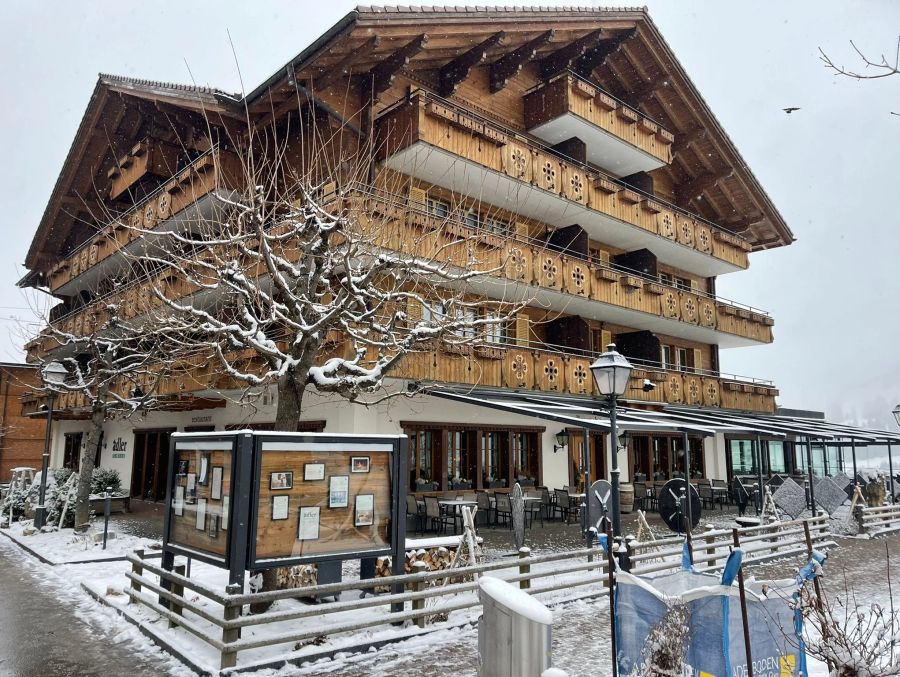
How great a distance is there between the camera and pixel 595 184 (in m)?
20.0

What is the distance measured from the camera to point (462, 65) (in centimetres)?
1861

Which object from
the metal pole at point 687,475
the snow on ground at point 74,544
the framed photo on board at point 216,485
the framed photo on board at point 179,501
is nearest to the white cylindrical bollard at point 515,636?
the metal pole at point 687,475

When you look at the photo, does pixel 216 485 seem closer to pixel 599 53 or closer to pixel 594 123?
pixel 594 123

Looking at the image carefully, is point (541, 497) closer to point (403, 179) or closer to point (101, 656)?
point (403, 179)

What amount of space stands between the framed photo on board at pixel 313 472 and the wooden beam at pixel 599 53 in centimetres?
1944

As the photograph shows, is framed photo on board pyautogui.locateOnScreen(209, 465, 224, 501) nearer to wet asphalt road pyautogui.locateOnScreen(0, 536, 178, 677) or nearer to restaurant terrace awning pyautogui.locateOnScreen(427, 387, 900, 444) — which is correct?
wet asphalt road pyautogui.locateOnScreen(0, 536, 178, 677)

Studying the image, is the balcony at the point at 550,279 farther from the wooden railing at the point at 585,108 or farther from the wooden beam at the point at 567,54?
the wooden beam at the point at 567,54

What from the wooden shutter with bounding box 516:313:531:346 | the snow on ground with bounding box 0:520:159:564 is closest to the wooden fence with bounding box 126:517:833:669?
the snow on ground with bounding box 0:520:159:564

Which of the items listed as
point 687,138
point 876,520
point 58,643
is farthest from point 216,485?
point 687,138

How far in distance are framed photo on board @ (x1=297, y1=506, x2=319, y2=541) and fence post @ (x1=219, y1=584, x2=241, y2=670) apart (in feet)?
3.22

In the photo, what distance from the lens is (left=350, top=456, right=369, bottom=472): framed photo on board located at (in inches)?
309

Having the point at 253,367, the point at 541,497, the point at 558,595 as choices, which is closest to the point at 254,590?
the point at 558,595

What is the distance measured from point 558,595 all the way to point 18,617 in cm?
704

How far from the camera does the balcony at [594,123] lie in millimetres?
20375
